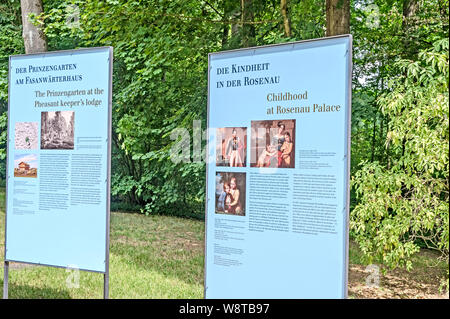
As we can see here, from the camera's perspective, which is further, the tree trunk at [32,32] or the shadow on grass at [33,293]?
the tree trunk at [32,32]

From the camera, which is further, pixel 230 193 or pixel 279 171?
pixel 230 193

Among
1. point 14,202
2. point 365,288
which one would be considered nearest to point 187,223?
point 365,288

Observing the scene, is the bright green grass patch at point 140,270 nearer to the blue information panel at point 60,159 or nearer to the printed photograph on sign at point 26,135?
the blue information panel at point 60,159

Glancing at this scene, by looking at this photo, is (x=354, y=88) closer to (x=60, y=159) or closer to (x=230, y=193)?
(x=230, y=193)

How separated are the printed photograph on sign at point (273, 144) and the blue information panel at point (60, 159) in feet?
4.52

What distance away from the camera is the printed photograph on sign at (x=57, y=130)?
5.23 metres

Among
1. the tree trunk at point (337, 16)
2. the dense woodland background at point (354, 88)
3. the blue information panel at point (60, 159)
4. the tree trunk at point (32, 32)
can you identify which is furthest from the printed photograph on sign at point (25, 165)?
the tree trunk at point (32, 32)

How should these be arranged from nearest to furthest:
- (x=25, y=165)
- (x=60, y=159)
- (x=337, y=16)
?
(x=60, y=159)
(x=25, y=165)
(x=337, y=16)

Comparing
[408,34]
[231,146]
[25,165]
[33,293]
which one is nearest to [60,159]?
[25,165]

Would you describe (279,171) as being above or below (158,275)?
above

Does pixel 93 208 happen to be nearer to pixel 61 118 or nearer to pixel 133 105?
pixel 61 118

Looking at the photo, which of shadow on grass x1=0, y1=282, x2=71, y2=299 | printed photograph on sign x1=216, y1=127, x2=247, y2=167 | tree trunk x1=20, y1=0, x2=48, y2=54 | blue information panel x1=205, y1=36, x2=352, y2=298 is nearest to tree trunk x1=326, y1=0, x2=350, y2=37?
blue information panel x1=205, y1=36, x2=352, y2=298

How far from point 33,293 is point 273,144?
168 inches

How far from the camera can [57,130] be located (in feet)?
17.5
